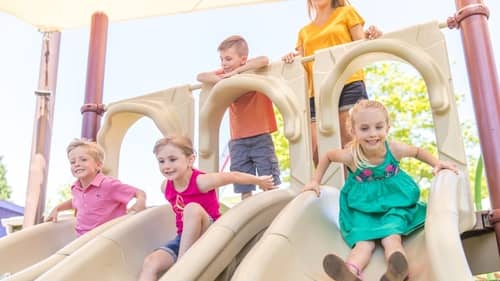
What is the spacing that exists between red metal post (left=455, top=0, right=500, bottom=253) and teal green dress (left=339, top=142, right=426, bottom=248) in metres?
0.43

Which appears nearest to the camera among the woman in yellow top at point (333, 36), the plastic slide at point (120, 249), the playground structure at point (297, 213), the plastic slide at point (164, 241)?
the playground structure at point (297, 213)

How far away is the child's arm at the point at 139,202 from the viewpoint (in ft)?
9.29

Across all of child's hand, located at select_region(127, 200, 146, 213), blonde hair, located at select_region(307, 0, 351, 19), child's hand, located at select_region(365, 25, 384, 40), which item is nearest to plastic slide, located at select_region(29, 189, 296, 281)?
child's hand, located at select_region(127, 200, 146, 213)

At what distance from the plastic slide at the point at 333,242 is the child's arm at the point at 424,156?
6 centimetres

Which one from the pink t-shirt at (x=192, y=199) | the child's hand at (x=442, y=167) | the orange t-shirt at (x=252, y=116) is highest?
the orange t-shirt at (x=252, y=116)

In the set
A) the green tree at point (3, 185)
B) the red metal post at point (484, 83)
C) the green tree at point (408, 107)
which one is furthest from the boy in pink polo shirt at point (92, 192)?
the green tree at point (3, 185)

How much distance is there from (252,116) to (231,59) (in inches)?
15.3

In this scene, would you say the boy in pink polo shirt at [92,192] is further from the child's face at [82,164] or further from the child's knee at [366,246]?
the child's knee at [366,246]

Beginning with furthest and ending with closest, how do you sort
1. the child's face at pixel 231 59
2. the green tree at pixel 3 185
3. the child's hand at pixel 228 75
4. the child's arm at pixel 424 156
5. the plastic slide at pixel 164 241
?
1. the green tree at pixel 3 185
2. the child's face at pixel 231 59
3. the child's hand at pixel 228 75
4. the child's arm at pixel 424 156
5. the plastic slide at pixel 164 241

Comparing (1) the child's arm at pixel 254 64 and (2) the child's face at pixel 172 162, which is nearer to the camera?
(2) the child's face at pixel 172 162

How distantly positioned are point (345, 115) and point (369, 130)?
828 millimetres

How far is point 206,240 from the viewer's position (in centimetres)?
204

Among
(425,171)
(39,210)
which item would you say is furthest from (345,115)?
(425,171)

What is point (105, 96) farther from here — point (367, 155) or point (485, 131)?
point (485, 131)
